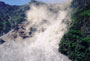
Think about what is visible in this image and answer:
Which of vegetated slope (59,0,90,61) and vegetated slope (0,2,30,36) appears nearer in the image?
vegetated slope (59,0,90,61)

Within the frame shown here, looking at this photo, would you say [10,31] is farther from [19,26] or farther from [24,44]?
[24,44]

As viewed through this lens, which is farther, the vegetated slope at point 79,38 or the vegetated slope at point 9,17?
the vegetated slope at point 9,17

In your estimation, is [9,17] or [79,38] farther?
[9,17]

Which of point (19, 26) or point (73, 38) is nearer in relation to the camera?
point (73, 38)

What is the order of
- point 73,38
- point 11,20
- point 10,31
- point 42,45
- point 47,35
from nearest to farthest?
point 73,38
point 42,45
point 47,35
point 10,31
point 11,20

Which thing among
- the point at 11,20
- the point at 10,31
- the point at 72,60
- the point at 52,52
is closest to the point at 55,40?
the point at 52,52
